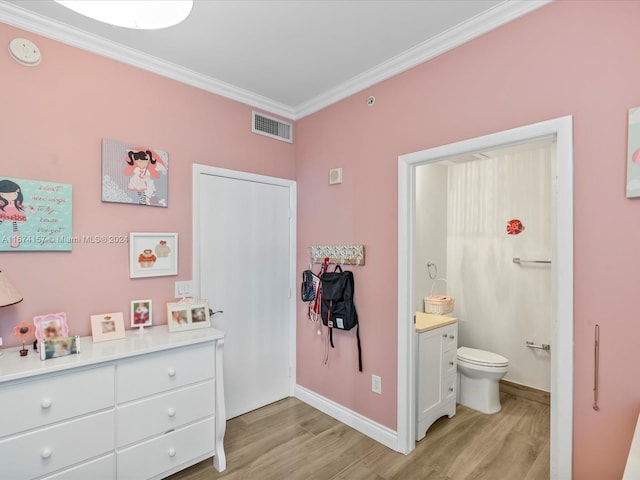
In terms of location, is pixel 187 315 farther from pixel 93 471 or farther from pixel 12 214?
pixel 12 214

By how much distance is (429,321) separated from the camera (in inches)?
105

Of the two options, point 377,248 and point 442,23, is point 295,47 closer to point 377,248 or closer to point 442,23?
point 442,23

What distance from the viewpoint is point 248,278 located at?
9.37ft

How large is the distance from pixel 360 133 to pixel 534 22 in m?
1.22

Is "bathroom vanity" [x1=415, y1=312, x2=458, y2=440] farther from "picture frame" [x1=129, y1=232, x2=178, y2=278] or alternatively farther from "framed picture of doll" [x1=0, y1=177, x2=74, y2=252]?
"framed picture of doll" [x1=0, y1=177, x2=74, y2=252]

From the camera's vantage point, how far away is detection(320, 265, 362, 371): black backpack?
257 centimetres

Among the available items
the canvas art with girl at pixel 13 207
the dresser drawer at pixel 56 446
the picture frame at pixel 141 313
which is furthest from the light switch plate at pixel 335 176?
the dresser drawer at pixel 56 446

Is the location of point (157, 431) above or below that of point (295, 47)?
below

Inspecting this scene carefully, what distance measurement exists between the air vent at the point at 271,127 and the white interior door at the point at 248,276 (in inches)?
16.4

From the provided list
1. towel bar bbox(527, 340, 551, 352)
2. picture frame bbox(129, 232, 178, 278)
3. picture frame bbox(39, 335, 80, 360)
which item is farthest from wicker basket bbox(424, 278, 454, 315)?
picture frame bbox(39, 335, 80, 360)

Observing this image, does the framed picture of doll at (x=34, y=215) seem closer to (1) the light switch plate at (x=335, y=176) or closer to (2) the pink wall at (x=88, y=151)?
(2) the pink wall at (x=88, y=151)

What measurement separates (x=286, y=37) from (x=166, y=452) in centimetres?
258

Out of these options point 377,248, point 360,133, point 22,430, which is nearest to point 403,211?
point 377,248

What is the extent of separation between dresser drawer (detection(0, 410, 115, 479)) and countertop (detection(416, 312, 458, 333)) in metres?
1.97
